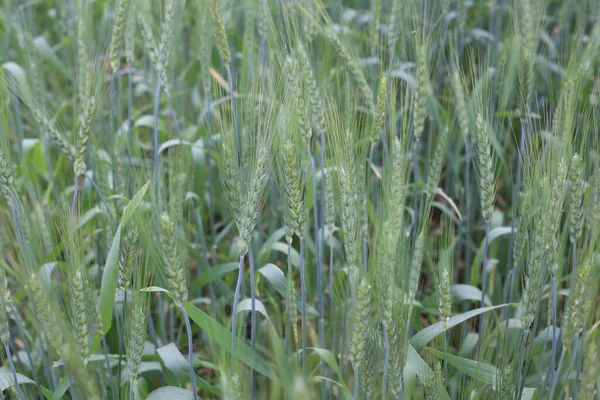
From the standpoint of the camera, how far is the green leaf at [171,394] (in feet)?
4.92

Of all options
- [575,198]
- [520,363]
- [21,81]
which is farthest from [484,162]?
[21,81]

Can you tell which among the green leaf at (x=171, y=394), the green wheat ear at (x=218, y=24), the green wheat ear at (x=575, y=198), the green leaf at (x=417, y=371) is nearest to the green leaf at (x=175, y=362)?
the green leaf at (x=171, y=394)

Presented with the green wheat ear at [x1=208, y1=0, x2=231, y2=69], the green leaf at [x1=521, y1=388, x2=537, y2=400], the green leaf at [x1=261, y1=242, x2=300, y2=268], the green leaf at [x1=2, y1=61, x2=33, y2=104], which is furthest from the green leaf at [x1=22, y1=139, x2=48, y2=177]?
the green leaf at [x1=521, y1=388, x2=537, y2=400]

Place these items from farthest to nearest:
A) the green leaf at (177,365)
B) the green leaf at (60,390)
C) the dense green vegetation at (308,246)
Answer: the green leaf at (177,365) → the green leaf at (60,390) → the dense green vegetation at (308,246)

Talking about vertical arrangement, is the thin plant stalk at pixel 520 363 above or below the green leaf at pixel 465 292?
above

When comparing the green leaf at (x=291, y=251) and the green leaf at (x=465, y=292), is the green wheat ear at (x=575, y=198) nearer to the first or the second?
the green leaf at (x=465, y=292)

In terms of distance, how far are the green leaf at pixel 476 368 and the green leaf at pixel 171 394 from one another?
0.52 metres

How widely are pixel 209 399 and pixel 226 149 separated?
0.79 metres

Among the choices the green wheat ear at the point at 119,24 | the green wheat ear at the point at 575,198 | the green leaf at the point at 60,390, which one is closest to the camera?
the green wheat ear at the point at 575,198

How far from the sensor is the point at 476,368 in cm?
144

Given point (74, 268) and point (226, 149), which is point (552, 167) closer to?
point (226, 149)

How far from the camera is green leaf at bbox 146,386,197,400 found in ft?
4.92

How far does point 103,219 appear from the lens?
6.22 feet

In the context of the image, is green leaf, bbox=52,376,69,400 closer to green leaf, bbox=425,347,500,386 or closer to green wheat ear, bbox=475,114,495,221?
green leaf, bbox=425,347,500,386
